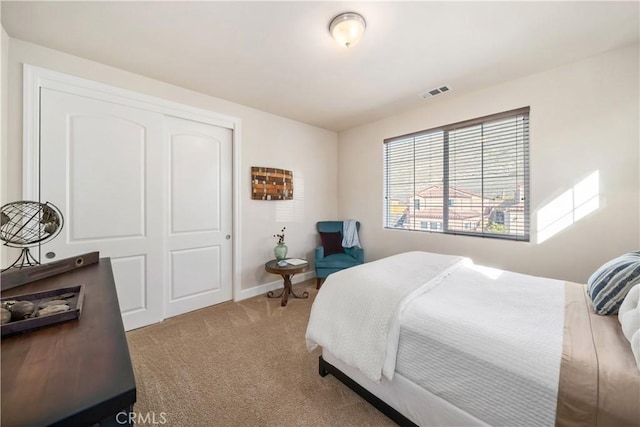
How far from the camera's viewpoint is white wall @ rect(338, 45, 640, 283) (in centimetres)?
208

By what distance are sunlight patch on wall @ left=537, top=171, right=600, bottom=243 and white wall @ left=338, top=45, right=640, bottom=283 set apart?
0.11ft

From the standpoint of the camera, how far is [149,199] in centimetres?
260

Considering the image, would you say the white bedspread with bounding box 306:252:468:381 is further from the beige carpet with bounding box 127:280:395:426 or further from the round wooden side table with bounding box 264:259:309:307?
the round wooden side table with bounding box 264:259:309:307

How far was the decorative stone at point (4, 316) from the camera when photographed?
73cm

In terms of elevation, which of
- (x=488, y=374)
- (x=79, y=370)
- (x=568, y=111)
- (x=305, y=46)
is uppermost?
(x=305, y=46)

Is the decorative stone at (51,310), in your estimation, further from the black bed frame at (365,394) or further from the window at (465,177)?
the window at (465,177)

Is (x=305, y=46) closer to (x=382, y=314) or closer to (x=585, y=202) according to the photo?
(x=382, y=314)

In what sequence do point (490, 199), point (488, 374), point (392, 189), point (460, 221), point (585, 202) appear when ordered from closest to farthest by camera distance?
point (488, 374) → point (585, 202) → point (490, 199) → point (460, 221) → point (392, 189)

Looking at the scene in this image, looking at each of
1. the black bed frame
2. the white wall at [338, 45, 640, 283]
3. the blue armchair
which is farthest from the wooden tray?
the white wall at [338, 45, 640, 283]

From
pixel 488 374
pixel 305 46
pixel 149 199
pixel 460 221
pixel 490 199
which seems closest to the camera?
pixel 488 374

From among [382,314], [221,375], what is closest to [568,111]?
[382,314]

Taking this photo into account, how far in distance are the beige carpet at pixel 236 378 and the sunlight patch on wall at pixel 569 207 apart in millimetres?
2302

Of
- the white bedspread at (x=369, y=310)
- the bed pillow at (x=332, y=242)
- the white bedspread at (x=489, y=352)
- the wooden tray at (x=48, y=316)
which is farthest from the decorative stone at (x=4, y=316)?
the bed pillow at (x=332, y=242)

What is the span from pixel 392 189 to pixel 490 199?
4.18 ft
